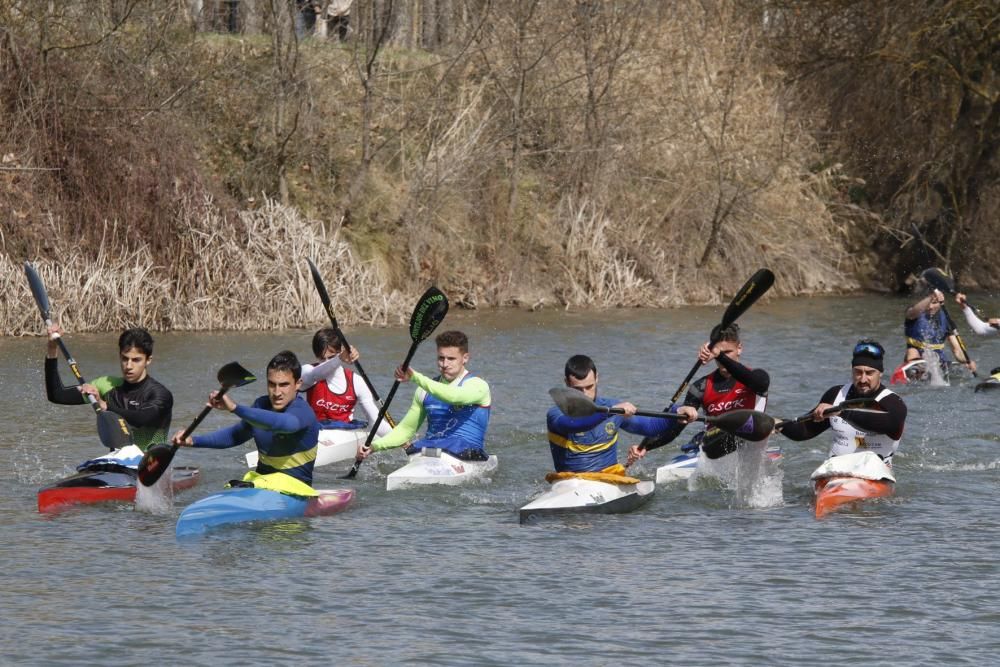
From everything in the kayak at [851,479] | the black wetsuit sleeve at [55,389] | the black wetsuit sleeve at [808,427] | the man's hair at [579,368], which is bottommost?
the kayak at [851,479]

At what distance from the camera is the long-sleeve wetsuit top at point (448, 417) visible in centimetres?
1137

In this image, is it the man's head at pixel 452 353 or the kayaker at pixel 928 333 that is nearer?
the man's head at pixel 452 353

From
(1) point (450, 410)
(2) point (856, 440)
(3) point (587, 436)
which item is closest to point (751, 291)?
(2) point (856, 440)

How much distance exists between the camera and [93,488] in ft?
33.8

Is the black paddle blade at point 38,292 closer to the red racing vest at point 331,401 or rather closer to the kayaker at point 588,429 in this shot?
the red racing vest at point 331,401

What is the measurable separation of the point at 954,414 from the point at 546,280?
11.2 meters

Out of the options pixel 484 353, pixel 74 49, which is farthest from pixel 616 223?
pixel 74 49

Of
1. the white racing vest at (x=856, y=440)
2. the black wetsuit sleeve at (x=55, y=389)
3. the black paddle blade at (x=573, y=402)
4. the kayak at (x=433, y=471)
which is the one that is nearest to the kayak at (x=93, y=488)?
the black wetsuit sleeve at (x=55, y=389)

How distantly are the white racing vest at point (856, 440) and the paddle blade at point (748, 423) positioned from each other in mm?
646

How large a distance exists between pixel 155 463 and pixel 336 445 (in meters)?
2.87

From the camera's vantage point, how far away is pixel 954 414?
1535cm

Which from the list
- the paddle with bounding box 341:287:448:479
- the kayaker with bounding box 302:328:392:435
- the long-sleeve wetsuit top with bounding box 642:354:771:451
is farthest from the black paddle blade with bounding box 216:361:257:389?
the kayaker with bounding box 302:328:392:435

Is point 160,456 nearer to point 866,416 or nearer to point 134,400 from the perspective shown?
point 134,400

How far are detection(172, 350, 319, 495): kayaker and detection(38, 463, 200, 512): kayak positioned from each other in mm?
904
